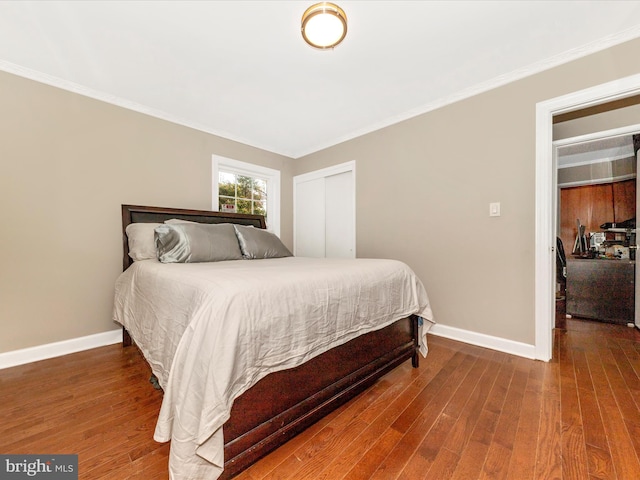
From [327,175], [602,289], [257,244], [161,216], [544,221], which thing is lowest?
[602,289]

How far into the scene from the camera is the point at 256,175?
13.3 ft

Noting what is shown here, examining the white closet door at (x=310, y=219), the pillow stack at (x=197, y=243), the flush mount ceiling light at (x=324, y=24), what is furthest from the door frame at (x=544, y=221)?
the white closet door at (x=310, y=219)

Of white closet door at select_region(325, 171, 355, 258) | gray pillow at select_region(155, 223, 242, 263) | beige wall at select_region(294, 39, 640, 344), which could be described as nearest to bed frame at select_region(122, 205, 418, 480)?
beige wall at select_region(294, 39, 640, 344)

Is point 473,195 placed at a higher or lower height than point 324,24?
lower

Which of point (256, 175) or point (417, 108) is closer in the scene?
point (417, 108)

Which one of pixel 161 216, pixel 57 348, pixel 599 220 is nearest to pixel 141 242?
pixel 161 216

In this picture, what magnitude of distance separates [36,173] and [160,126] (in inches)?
46.5

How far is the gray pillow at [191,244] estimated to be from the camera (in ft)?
7.16

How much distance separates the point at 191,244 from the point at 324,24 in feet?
6.00

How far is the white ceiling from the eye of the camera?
169cm

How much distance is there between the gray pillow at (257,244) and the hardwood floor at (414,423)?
126 cm

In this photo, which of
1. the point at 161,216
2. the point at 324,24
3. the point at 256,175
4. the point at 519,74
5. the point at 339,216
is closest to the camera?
the point at 324,24

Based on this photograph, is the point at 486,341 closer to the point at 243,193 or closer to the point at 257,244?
the point at 257,244

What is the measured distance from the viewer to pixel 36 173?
89.4 inches
